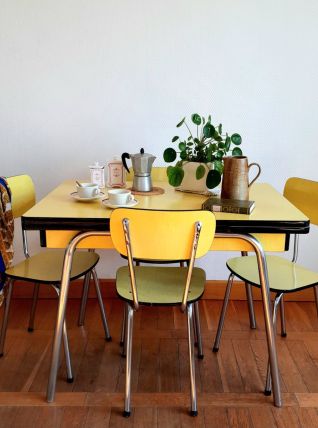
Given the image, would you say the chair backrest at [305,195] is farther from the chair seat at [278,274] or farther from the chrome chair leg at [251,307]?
the chrome chair leg at [251,307]

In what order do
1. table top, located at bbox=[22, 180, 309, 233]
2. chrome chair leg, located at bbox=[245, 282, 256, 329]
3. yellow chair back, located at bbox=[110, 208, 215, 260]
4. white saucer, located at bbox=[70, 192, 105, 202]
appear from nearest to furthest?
1. yellow chair back, located at bbox=[110, 208, 215, 260]
2. table top, located at bbox=[22, 180, 309, 233]
3. white saucer, located at bbox=[70, 192, 105, 202]
4. chrome chair leg, located at bbox=[245, 282, 256, 329]

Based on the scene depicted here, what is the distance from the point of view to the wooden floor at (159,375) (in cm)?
164

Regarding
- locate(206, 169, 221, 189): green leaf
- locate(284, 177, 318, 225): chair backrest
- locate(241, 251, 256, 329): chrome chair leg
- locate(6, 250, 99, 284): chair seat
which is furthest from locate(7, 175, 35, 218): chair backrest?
locate(284, 177, 318, 225): chair backrest

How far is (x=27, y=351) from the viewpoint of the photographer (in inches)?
81.5

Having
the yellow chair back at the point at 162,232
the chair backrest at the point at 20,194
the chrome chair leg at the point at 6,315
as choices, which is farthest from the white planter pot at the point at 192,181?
the chrome chair leg at the point at 6,315

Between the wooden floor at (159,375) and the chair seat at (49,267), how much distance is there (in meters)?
0.44

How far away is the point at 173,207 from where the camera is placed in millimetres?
1696

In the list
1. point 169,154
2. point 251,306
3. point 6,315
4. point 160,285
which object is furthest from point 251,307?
point 6,315

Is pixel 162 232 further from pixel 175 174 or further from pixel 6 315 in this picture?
pixel 6 315

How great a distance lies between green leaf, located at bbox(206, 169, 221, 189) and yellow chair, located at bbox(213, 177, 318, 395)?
40 centimetres

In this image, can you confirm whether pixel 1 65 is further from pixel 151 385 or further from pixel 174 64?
pixel 151 385

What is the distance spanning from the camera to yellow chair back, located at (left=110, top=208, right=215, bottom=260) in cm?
141

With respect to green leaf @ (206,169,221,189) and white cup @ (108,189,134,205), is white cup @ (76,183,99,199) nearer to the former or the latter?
white cup @ (108,189,134,205)

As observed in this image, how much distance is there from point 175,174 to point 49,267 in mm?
710
